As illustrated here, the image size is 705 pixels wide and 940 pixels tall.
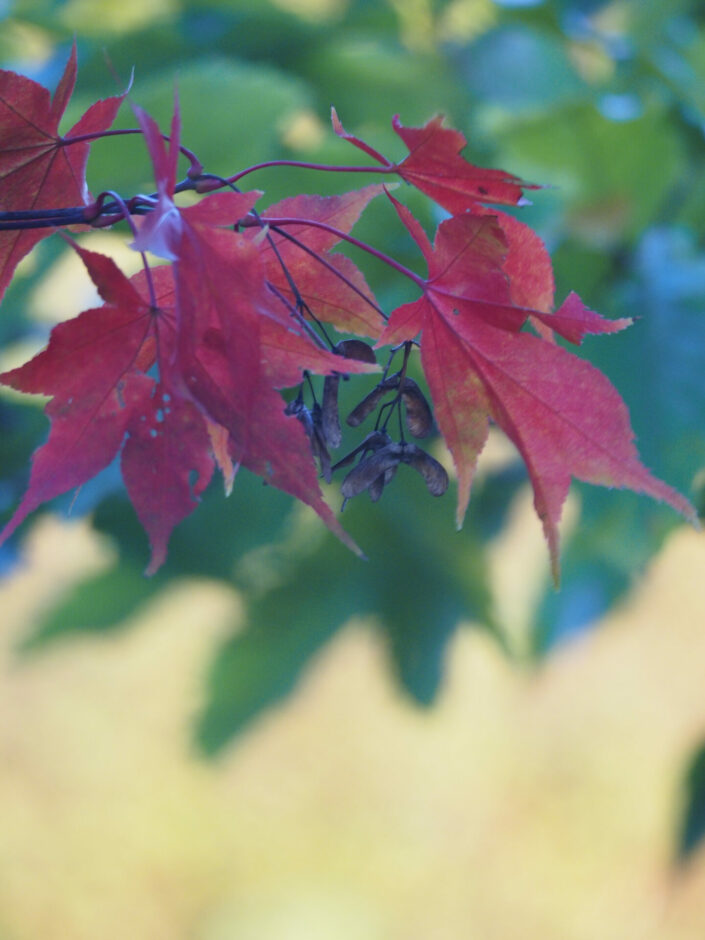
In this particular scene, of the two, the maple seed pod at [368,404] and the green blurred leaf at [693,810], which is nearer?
the maple seed pod at [368,404]

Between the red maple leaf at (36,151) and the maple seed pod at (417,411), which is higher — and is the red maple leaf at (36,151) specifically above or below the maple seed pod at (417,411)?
above

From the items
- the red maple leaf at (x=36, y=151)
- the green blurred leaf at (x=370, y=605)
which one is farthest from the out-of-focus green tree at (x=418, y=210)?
the red maple leaf at (x=36, y=151)

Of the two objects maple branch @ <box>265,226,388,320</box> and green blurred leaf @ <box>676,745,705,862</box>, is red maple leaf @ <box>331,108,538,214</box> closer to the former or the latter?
maple branch @ <box>265,226,388,320</box>

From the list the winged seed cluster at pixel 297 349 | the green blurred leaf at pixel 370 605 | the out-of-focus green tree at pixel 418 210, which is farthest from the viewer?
the green blurred leaf at pixel 370 605

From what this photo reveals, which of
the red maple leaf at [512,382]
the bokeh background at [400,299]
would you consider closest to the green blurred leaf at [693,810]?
the bokeh background at [400,299]

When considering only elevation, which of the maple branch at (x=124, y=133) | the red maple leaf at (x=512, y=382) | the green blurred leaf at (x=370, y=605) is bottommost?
the green blurred leaf at (x=370, y=605)

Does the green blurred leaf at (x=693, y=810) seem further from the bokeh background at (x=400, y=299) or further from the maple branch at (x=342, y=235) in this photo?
the maple branch at (x=342, y=235)

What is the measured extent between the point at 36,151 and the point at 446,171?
0.35 feet

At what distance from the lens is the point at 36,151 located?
23 cm

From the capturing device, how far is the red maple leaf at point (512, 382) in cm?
21

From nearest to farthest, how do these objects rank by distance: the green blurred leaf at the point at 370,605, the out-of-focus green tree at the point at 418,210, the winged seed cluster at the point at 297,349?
the winged seed cluster at the point at 297,349 → the out-of-focus green tree at the point at 418,210 → the green blurred leaf at the point at 370,605

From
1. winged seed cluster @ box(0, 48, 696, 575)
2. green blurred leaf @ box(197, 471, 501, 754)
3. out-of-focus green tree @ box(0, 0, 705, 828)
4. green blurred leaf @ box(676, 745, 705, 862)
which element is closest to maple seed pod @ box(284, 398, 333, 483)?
winged seed cluster @ box(0, 48, 696, 575)

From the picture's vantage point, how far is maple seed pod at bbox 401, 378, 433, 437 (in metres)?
0.23

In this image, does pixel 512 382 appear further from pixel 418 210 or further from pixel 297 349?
pixel 418 210
